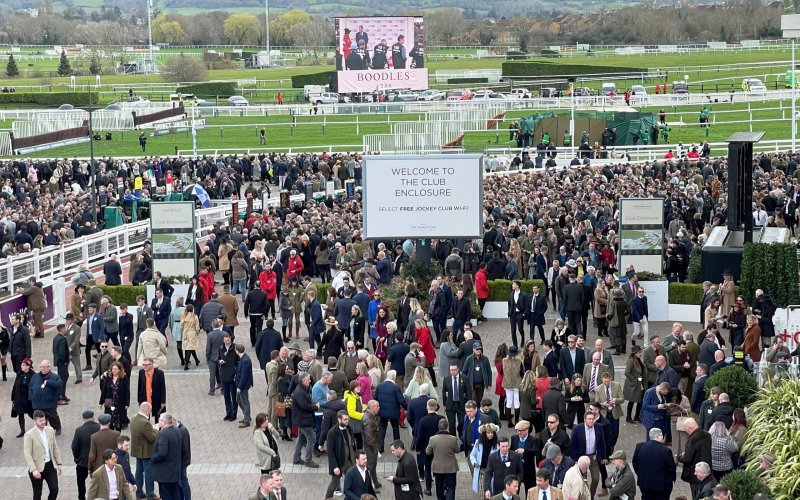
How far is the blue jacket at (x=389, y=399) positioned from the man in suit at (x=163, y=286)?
6468mm

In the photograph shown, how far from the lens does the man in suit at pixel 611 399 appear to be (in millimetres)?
15703

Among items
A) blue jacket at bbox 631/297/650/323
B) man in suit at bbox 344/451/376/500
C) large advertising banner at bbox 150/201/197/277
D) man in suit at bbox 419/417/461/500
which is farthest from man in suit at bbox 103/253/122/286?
man in suit at bbox 344/451/376/500

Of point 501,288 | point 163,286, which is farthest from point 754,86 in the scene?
point 163,286

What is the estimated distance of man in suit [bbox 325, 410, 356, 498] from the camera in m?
14.4

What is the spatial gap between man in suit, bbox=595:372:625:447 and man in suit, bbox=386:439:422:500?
303 cm

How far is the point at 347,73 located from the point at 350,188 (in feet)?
135

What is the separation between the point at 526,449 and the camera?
14211 millimetres

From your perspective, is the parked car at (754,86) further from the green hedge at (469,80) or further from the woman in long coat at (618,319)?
the woman in long coat at (618,319)

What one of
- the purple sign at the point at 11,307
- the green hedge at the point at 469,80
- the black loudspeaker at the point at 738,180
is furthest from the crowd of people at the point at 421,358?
the green hedge at the point at 469,80

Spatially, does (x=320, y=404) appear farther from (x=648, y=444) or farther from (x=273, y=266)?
(x=273, y=266)

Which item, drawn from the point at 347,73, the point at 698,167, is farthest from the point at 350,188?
the point at 347,73

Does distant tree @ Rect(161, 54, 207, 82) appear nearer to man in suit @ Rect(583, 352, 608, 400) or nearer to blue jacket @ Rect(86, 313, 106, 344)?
blue jacket @ Rect(86, 313, 106, 344)

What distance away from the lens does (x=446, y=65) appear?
366ft

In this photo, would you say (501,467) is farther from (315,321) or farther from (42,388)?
(315,321)
